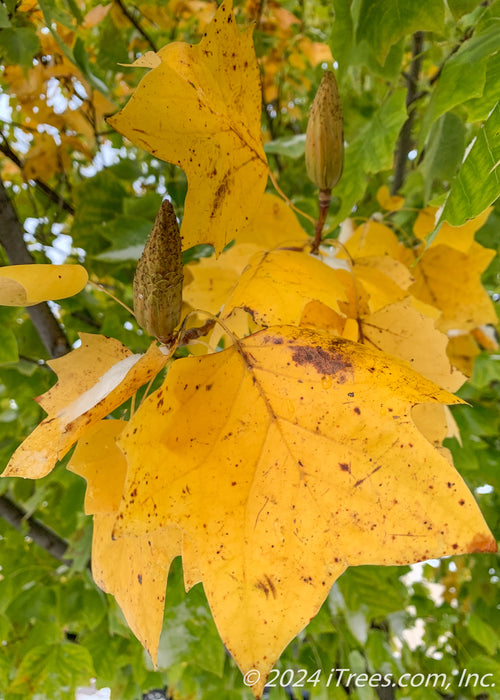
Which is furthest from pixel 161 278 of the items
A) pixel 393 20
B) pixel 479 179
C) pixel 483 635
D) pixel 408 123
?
pixel 483 635

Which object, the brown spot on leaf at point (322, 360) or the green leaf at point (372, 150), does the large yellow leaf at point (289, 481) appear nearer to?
the brown spot on leaf at point (322, 360)

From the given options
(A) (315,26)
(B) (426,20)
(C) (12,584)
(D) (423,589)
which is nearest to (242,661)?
(B) (426,20)

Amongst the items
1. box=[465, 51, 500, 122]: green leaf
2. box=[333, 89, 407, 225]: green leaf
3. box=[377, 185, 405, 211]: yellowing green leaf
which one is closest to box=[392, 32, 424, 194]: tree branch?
box=[377, 185, 405, 211]: yellowing green leaf

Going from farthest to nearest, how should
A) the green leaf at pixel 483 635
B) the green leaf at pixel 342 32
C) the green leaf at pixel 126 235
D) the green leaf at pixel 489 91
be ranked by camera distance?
the green leaf at pixel 483 635 < the green leaf at pixel 126 235 < the green leaf at pixel 342 32 < the green leaf at pixel 489 91

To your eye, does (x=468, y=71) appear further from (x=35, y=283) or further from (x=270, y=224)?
(x=35, y=283)

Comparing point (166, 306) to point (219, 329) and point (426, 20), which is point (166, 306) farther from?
point (426, 20)

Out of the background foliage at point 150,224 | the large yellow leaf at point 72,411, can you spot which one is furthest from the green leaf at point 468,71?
the large yellow leaf at point 72,411

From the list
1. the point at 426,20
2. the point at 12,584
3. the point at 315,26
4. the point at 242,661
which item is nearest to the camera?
the point at 242,661
